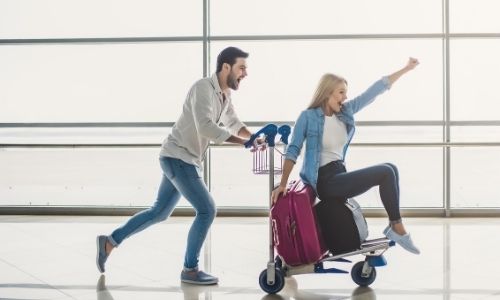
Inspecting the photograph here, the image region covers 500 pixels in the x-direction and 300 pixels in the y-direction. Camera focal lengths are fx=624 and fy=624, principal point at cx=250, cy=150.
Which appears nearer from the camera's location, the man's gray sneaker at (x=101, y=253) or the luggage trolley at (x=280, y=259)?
the luggage trolley at (x=280, y=259)

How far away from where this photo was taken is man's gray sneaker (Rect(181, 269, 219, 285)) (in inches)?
131

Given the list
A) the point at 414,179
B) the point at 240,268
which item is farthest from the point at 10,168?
the point at 240,268

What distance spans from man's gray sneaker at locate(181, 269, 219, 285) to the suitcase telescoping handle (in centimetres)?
78

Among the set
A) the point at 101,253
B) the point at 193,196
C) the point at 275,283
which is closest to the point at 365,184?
the point at 275,283

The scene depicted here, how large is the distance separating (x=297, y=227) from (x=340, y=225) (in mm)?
214

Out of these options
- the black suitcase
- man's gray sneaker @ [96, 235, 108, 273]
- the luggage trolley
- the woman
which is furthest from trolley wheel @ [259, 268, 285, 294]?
man's gray sneaker @ [96, 235, 108, 273]

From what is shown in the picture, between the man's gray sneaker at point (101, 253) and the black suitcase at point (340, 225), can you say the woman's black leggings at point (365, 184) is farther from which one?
the man's gray sneaker at point (101, 253)

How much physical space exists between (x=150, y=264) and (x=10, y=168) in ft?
58.9

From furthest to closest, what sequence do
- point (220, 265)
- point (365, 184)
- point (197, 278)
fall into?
point (220, 265) → point (197, 278) → point (365, 184)

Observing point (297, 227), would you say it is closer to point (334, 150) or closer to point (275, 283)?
point (275, 283)

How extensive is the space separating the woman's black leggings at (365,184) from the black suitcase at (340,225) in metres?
0.05

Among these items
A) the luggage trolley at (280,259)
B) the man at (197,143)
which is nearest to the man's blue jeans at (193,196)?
the man at (197,143)

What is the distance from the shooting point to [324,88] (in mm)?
3109

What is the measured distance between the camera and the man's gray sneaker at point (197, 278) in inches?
131
